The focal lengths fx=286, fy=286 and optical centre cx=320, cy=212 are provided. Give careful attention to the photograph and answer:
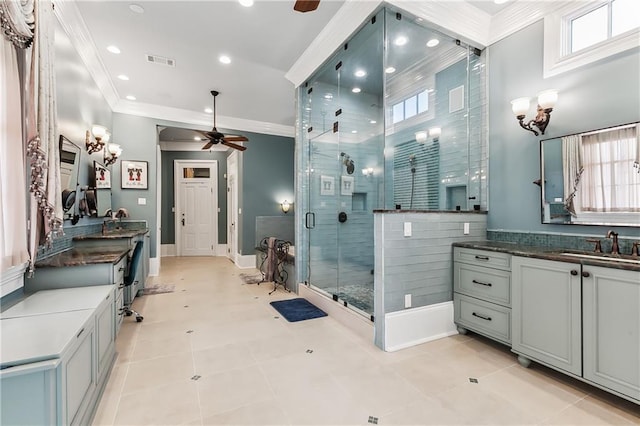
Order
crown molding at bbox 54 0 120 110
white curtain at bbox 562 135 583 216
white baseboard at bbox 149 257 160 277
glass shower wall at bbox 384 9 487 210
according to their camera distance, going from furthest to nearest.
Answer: white baseboard at bbox 149 257 160 277
glass shower wall at bbox 384 9 487 210
crown molding at bbox 54 0 120 110
white curtain at bbox 562 135 583 216

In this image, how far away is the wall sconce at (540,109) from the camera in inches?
99.5

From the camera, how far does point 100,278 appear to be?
234 cm

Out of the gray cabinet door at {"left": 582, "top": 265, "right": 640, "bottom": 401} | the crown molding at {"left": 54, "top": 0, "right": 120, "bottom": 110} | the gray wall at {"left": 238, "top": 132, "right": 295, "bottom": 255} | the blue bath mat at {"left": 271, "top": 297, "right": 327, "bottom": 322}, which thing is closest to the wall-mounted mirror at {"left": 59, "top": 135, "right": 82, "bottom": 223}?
the crown molding at {"left": 54, "top": 0, "right": 120, "bottom": 110}

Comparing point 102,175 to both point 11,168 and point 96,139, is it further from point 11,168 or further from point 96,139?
point 11,168

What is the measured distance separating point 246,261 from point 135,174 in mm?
2752

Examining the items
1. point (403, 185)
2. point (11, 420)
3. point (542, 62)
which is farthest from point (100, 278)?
point (542, 62)

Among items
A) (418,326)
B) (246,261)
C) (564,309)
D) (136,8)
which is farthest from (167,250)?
(564,309)

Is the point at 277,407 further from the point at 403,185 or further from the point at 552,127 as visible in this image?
the point at 552,127

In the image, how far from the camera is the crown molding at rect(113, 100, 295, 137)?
5371mm

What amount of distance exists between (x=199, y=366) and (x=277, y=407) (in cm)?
86

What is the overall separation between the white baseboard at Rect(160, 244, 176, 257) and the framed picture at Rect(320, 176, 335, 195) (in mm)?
5642

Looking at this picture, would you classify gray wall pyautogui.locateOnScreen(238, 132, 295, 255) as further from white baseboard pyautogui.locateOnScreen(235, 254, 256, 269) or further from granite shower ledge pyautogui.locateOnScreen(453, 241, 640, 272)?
granite shower ledge pyautogui.locateOnScreen(453, 241, 640, 272)

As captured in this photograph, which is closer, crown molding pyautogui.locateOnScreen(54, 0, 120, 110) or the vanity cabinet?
the vanity cabinet

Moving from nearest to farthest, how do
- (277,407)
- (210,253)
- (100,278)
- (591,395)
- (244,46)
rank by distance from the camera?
(277,407), (591,395), (100,278), (244,46), (210,253)
